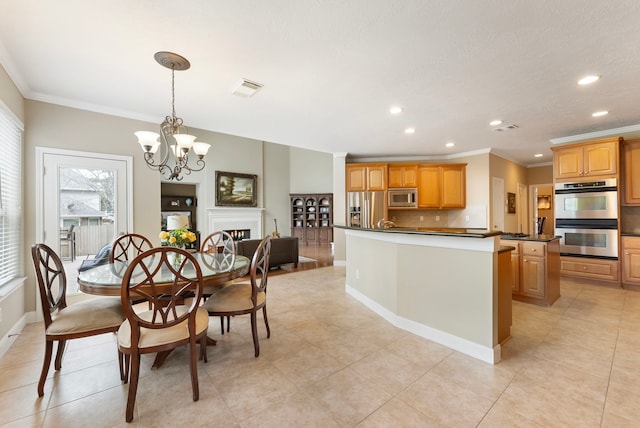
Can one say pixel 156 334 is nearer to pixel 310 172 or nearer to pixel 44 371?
pixel 44 371

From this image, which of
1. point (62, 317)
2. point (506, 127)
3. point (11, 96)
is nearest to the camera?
point (62, 317)

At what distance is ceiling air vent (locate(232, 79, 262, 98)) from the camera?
2754 millimetres

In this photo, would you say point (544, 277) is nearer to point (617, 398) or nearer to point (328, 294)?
point (617, 398)

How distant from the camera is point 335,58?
2324 mm

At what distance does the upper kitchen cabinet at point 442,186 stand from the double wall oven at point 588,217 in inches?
66.5

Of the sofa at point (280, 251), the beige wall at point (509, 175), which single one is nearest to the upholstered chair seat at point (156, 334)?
the sofa at point (280, 251)

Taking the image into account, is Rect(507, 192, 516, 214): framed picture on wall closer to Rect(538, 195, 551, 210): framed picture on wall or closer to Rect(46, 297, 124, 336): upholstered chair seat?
Rect(538, 195, 551, 210): framed picture on wall

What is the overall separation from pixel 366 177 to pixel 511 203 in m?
3.65

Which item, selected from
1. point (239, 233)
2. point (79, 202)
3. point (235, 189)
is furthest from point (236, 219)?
point (79, 202)

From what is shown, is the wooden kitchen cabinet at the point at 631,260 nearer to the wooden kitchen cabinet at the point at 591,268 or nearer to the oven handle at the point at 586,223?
the wooden kitchen cabinet at the point at 591,268

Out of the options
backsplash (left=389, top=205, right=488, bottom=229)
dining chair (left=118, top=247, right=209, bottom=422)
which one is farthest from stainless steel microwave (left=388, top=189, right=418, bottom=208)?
dining chair (left=118, top=247, right=209, bottom=422)

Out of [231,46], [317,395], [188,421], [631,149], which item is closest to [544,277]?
[631,149]

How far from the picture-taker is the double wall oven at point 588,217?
420cm

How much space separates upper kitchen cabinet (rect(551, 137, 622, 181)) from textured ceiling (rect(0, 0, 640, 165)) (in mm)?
434
